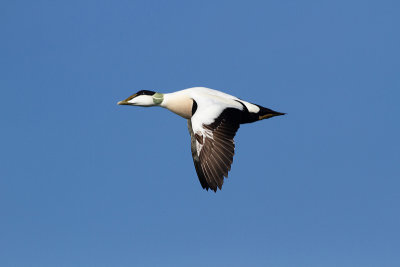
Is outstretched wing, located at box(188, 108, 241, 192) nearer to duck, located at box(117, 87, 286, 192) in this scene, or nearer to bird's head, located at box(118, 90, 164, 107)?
duck, located at box(117, 87, 286, 192)

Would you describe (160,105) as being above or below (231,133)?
above

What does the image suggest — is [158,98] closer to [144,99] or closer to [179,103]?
[144,99]

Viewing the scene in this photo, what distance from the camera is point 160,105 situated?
46.4 feet

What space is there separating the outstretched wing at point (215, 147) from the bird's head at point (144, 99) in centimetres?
159

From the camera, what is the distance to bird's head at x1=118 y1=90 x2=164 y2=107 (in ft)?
46.2

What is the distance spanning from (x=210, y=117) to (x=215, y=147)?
2.05 feet

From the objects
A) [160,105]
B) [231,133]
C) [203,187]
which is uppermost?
[160,105]

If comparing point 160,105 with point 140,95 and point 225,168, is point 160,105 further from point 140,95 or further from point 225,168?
point 225,168

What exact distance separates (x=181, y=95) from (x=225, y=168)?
224 centimetres

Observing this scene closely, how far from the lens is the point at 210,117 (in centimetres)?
1276

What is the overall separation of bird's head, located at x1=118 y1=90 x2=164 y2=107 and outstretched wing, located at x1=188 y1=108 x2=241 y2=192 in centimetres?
159

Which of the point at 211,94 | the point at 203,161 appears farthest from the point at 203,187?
the point at 211,94

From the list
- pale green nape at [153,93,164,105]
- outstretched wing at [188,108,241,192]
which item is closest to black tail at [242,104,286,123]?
outstretched wing at [188,108,241,192]

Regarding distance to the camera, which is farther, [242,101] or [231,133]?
[242,101]
